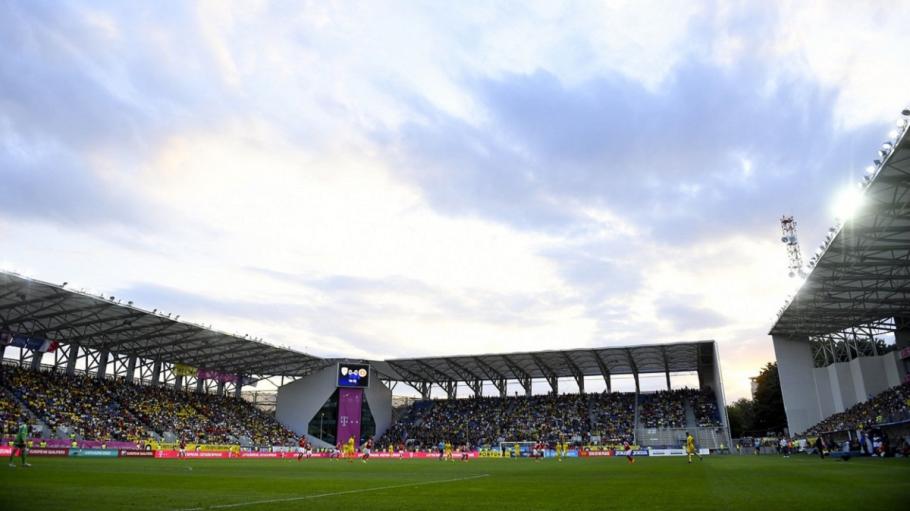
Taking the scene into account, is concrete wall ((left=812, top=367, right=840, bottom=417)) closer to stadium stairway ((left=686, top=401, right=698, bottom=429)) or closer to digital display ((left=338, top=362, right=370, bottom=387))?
stadium stairway ((left=686, top=401, right=698, bottom=429))

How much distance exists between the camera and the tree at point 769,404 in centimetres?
8306

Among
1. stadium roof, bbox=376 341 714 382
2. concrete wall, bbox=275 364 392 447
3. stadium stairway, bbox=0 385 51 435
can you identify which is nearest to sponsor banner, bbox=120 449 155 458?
stadium stairway, bbox=0 385 51 435

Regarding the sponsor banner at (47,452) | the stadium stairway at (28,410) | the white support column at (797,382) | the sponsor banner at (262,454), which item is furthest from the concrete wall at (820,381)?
the stadium stairway at (28,410)

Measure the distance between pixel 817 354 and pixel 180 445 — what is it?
58.2m

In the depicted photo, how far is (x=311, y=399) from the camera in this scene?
217ft

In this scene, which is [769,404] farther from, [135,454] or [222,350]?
[135,454]

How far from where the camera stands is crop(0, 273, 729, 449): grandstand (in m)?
42.9

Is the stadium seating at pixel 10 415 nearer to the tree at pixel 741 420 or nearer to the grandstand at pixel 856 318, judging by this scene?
the grandstand at pixel 856 318

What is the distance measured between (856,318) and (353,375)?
49476 millimetres

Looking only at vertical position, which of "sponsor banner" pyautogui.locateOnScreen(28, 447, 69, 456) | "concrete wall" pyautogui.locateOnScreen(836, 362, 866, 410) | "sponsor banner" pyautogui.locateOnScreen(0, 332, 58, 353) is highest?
"sponsor banner" pyautogui.locateOnScreen(0, 332, 58, 353)

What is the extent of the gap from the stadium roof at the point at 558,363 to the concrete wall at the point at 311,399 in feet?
12.2

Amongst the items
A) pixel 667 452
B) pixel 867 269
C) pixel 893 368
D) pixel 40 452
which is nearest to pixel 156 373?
pixel 40 452

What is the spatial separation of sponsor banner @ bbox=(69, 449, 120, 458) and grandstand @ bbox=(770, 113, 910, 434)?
46248 millimetres

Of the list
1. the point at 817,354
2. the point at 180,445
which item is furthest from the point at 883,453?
the point at 180,445
